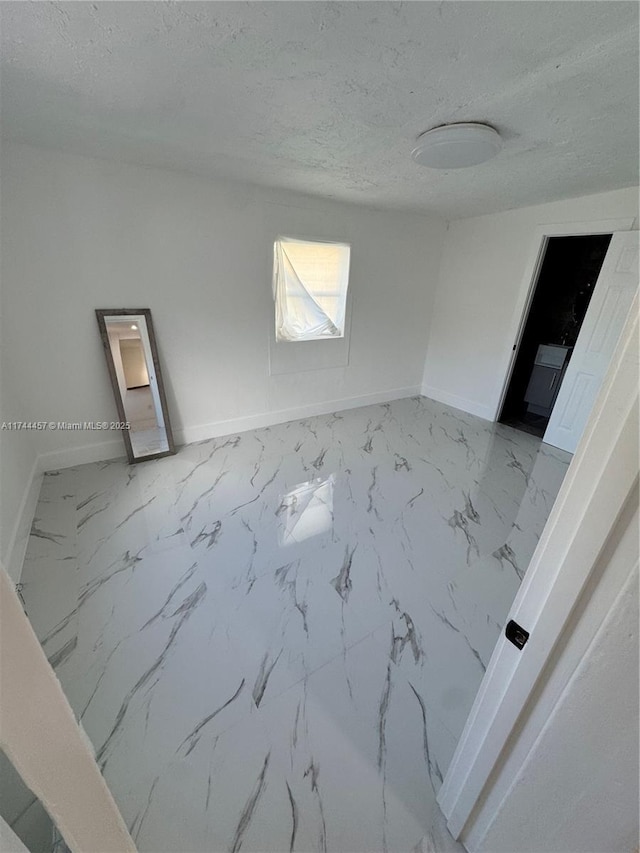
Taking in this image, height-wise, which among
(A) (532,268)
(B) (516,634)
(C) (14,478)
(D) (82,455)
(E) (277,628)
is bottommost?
(E) (277,628)

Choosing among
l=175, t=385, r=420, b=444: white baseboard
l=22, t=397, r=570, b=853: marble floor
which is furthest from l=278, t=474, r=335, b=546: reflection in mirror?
l=175, t=385, r=420, b=444: white baseboard

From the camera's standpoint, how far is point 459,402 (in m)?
4.27

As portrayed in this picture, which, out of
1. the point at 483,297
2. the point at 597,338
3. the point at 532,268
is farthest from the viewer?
the point at 483,297

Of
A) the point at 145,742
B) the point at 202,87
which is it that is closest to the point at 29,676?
the point at 145,742

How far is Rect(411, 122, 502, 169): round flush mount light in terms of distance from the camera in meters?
1.59

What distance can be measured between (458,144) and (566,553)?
1.96 m

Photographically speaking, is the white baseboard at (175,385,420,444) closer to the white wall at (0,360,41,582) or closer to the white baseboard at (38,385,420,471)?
the white baseboard at (38,385,420,471)

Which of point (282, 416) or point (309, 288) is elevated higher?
point (309, 288)

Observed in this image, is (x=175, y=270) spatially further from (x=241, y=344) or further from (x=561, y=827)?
(x=561, y=827)

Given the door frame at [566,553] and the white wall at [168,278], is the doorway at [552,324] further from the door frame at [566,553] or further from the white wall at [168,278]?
the door frame at [566,553]

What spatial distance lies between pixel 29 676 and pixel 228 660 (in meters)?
1.25

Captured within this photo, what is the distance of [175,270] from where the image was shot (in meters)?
2.68

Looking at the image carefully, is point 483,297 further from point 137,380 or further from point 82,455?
point 82,455

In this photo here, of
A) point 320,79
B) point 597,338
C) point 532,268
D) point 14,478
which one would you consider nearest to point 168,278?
point 14,478
